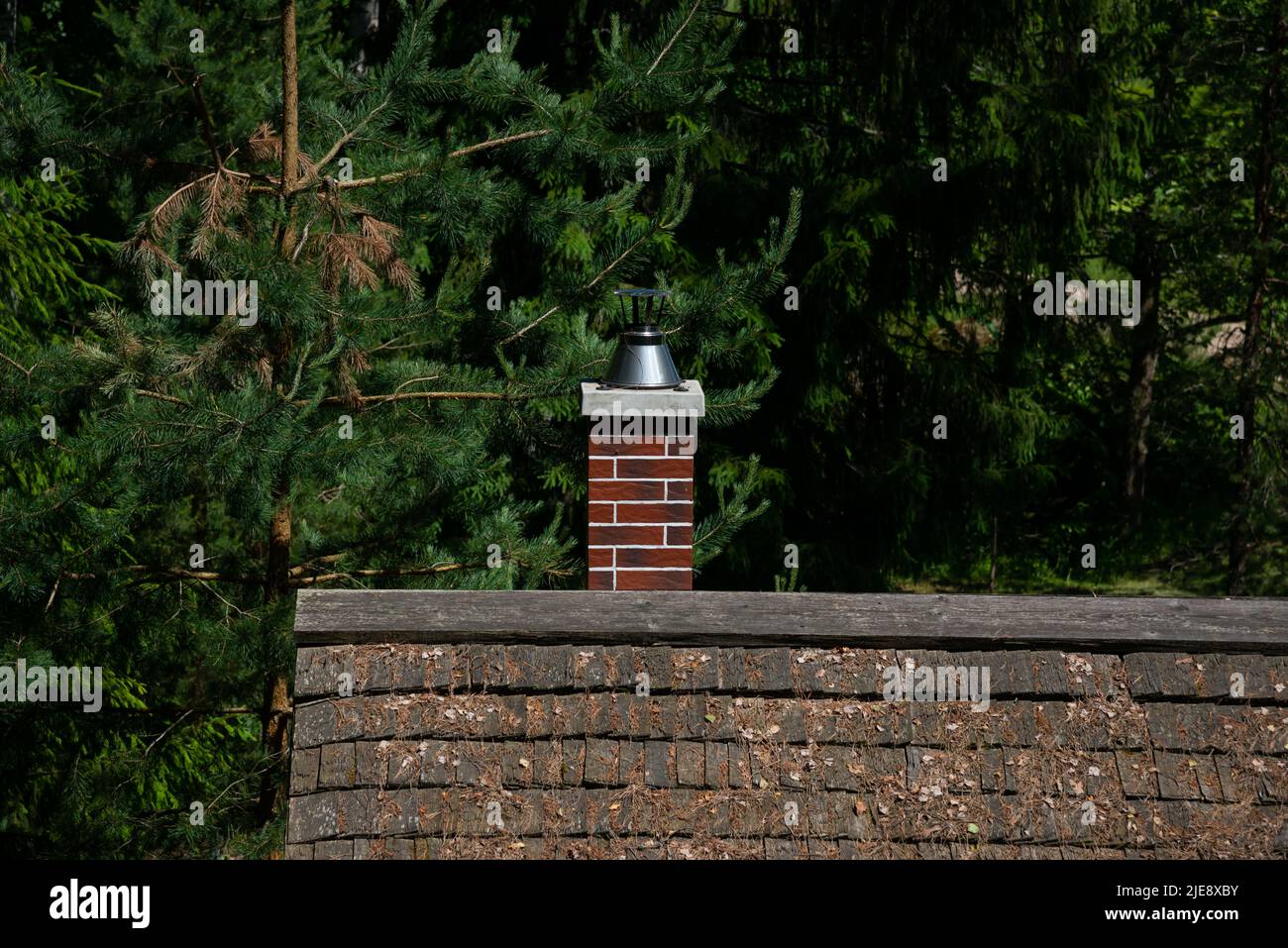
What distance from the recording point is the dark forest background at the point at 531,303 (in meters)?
8.34

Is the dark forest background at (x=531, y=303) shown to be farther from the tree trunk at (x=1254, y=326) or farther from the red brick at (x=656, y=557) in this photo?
the red brick at (x=656, y=557)

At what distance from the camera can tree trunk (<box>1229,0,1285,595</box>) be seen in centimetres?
1562

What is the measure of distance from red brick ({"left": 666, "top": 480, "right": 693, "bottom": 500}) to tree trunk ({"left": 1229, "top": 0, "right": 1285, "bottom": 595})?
10.8 metres

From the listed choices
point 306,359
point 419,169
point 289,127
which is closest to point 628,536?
point 306,359

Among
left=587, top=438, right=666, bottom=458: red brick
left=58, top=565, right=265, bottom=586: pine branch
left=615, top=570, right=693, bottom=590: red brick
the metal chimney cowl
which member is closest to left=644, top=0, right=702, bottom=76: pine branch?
the metal chimney cowl

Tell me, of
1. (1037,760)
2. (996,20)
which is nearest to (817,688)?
(1037,760)

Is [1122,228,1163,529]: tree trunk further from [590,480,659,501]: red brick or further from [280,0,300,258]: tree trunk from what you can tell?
[590,480,659,501]: red brick

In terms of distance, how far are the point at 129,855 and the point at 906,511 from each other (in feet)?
27.0

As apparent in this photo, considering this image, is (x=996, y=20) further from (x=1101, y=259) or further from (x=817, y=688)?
(x=817, y=688)

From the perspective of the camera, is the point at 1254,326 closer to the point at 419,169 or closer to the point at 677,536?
the point at 419,169

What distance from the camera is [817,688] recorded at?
5488 mm

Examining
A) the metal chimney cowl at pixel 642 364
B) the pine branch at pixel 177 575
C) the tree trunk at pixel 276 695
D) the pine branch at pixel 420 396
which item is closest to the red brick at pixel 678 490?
the metal chimney cowl at pixel 642 364

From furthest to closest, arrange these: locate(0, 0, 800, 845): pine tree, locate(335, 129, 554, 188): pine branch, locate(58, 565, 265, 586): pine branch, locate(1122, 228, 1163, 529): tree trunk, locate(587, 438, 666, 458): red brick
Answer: locate(1122, 228, 1163, 529): tree trunk < locate(58, 565, 265, 586): pine branch < locate(335, 129, 554, 188): pine branch < locate(0, 0, 800, 845): pine tree < locate(587, 438, 666, 458): red brick

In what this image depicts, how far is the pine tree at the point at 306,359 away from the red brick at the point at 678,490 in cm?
195
